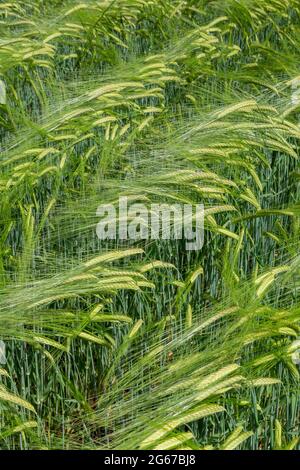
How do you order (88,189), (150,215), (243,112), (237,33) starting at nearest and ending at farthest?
(150,215)
(88,189)
(243,112)
(237,33)

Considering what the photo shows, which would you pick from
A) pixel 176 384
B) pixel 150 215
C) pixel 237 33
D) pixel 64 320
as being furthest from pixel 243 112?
pixel 237 33

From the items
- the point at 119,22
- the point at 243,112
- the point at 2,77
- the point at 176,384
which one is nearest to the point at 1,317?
the point at 176,384

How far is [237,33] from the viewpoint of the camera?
146 inches

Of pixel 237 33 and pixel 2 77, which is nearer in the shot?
pixel 2 77

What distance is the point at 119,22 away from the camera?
3387 mm

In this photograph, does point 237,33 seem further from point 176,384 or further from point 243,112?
point 176,384

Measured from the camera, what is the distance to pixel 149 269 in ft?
5.69

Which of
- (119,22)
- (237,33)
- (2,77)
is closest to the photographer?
(2,77)

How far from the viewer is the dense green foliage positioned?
136 cm

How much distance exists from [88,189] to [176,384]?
0.81m

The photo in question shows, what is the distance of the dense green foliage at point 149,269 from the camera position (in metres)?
1.36
